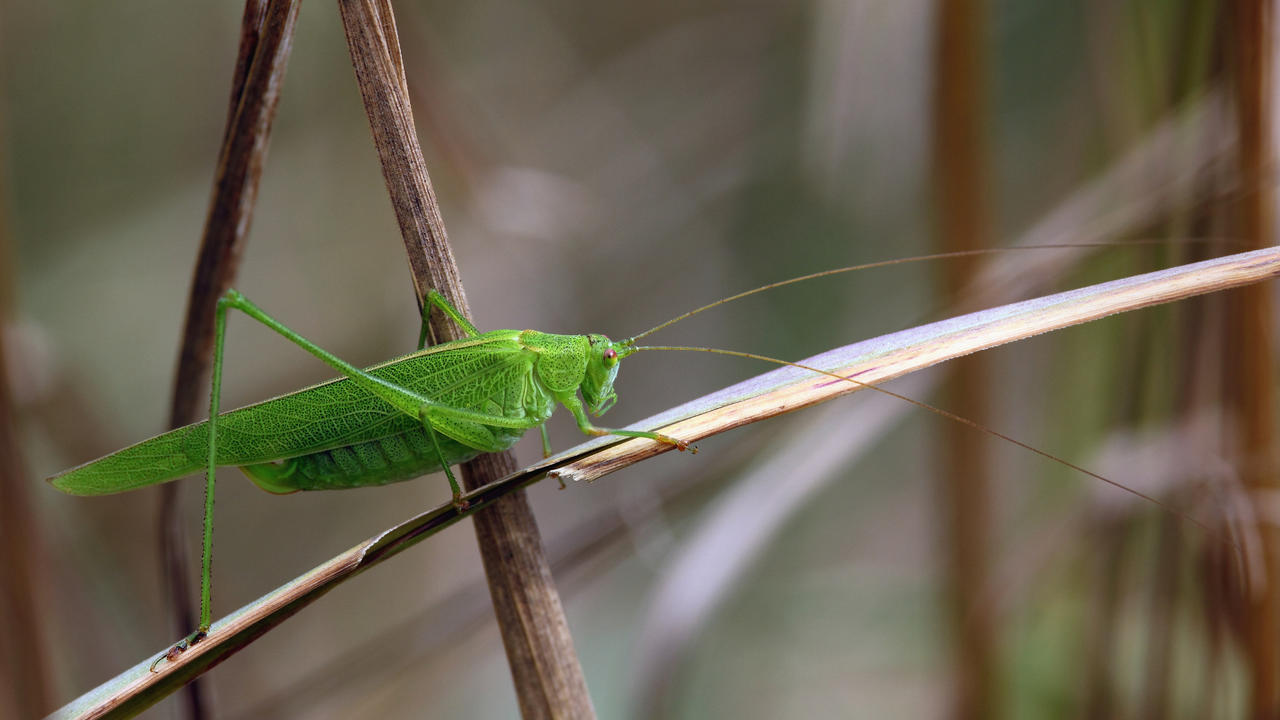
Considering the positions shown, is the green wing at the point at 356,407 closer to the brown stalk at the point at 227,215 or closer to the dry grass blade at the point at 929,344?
the brown stalk at the point at 227,215

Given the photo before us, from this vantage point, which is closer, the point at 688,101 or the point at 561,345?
the point at 561,345

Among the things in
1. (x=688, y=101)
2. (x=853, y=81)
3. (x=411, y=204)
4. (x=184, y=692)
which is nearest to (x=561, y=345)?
(x=411, y=204)

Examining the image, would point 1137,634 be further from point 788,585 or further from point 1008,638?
point 788,585

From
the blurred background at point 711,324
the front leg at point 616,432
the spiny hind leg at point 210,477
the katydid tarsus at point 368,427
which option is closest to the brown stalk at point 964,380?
the blurred background at point 711,324

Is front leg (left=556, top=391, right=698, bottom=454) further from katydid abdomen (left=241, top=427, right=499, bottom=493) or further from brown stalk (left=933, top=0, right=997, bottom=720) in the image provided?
brown stalk (left=933, top=0, right=997, bottom=720)

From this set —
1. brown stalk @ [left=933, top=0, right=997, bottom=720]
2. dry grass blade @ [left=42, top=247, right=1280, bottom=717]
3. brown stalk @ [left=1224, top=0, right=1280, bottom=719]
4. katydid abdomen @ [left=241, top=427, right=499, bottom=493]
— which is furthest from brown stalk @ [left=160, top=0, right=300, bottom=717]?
brown stalk @ [left=1224, top=0, right=1280, bottom=719]
